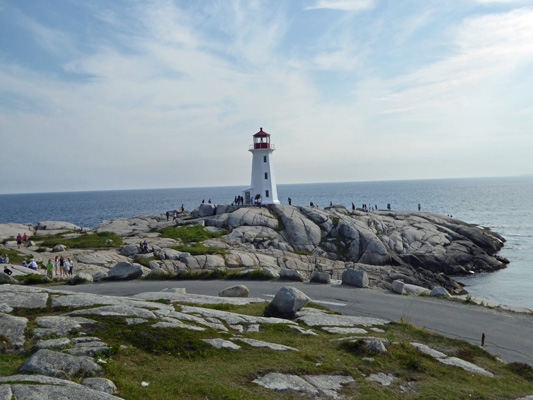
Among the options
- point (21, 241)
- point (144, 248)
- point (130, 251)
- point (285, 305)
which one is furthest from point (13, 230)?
point (285, 305)

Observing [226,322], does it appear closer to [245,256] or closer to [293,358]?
[293,358]

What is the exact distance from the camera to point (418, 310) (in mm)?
20141

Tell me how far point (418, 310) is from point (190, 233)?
111 feet

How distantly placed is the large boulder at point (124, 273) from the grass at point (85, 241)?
58.8 feet

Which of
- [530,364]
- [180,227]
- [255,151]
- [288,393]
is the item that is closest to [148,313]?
[288,393]

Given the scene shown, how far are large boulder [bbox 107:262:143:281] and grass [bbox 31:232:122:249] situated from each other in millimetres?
17908

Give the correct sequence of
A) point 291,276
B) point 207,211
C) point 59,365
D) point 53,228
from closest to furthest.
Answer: point 59,365 < point 291,276 < point 207,211 < point 53,228

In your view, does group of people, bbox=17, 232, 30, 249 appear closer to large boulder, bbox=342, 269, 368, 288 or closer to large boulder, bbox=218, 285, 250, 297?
large boulder, bbox=218, 285, 250, 297

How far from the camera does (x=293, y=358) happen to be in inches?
455

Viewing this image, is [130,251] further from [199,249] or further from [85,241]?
[85,241]

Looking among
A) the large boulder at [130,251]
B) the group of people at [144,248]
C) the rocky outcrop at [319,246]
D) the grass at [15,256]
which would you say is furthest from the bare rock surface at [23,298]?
the large boulder at [130,251]

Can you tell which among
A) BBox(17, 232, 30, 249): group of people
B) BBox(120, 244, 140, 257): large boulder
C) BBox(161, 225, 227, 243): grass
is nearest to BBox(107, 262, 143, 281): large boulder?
BBox(120, 244, 140, 257): large boulder

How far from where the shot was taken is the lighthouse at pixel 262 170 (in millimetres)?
63188

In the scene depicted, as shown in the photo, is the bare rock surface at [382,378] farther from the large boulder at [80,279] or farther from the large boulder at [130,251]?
the large boulder at [130,251]
